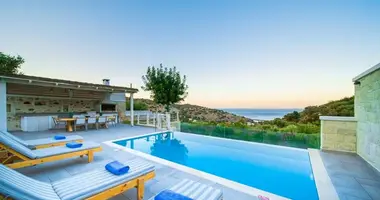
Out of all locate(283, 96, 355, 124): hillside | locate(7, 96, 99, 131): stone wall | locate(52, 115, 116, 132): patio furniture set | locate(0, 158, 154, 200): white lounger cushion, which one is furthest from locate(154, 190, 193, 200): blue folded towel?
locate(283, 96, 355, 124): hillside

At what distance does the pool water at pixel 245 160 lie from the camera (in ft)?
13.3

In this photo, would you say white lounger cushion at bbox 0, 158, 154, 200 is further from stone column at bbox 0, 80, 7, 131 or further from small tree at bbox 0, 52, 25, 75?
small tree at bbox 0, 52, 25, 75

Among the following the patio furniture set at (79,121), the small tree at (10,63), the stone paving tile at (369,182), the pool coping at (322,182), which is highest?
the small tree at (10,63)

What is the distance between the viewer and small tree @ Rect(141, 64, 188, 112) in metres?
12.8

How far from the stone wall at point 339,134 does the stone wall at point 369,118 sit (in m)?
0.22

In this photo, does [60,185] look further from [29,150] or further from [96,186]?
[29,150]

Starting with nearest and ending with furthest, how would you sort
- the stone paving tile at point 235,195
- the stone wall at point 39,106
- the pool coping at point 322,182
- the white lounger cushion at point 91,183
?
the white lounger cushion at point 91,183, the stone paving tile at point 235,195, the pool coping at point 322,182, the stone wall at point 39,106

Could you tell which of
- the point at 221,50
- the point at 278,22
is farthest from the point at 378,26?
the point at 221,50

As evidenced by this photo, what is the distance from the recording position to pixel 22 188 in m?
2.06

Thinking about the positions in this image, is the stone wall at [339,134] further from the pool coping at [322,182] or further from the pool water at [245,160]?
the pool coping at [322,182]

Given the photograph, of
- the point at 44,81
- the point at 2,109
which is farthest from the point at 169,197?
the point at 44,81

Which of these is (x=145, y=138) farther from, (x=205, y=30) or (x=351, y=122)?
(x=351, y=122)

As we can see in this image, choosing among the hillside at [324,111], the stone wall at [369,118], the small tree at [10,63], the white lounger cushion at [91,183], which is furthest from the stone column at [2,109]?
the hillside at [324,111]

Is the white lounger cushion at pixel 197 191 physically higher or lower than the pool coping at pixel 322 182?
higher
